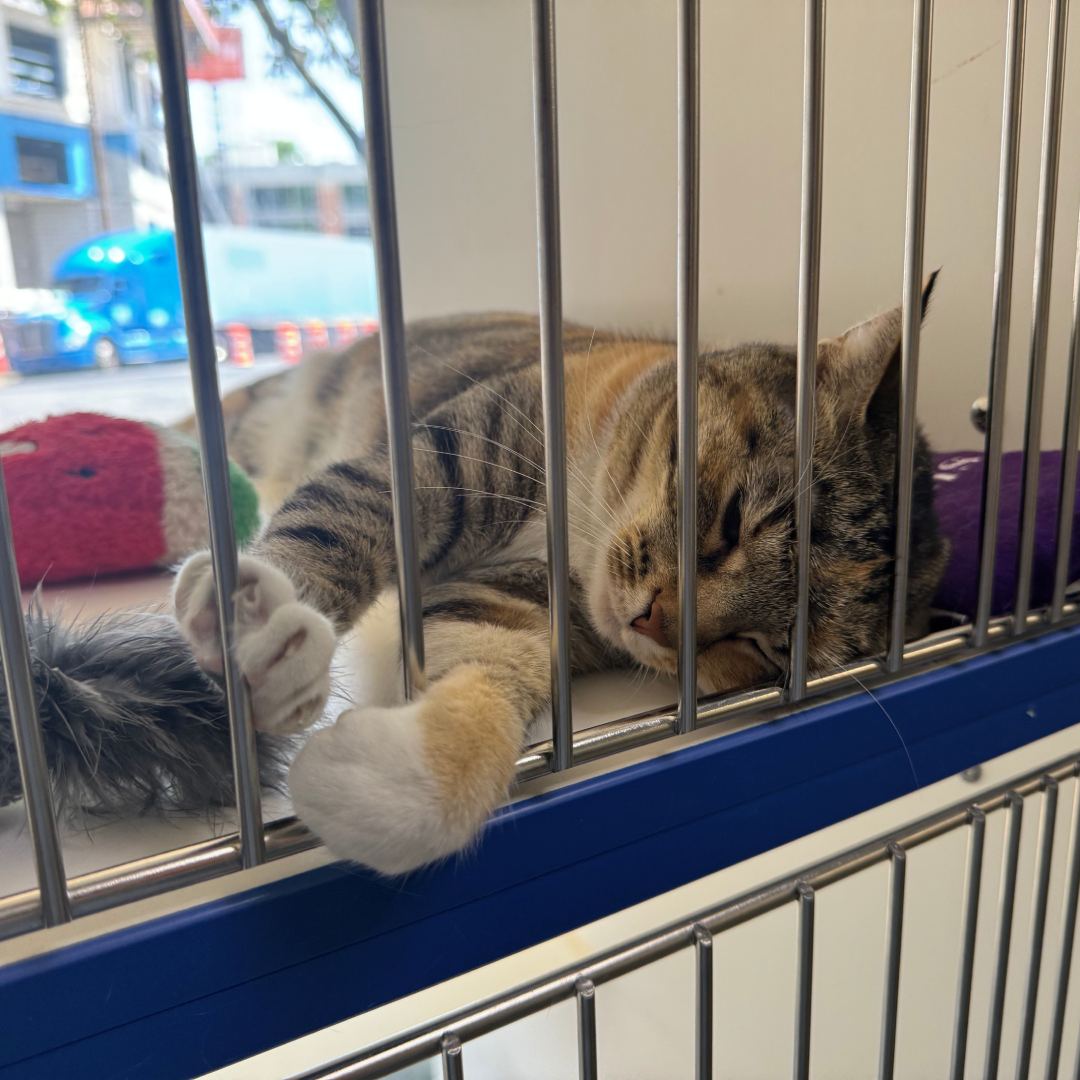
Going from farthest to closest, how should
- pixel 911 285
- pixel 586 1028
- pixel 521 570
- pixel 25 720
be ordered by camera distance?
1. pixel 521 570
2. pixel 911 285
3. pixel 586 1028
4. pixel 25 720

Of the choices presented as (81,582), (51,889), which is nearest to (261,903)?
(51,889)

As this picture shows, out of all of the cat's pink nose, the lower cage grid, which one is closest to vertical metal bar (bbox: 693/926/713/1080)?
the lower cage grid

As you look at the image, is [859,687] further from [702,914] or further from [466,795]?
[466,795]

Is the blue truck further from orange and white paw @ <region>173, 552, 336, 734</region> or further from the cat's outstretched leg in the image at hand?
the cat's outstretched leg

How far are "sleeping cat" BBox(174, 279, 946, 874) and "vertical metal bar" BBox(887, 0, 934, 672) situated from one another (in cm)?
6

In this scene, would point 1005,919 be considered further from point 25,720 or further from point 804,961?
point 25,720

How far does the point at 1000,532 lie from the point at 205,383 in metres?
0.80

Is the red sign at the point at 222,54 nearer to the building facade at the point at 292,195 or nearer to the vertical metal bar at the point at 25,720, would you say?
the building facade at the point at 292,195

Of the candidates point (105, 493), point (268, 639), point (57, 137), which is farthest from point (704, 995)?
point (57, 137)

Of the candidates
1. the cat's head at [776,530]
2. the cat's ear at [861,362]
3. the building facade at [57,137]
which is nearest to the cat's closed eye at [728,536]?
the cat's head at [776,530]

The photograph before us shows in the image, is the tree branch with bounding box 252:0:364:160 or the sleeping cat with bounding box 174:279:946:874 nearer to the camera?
the sleeping cat with bounding box 174:279:946:874

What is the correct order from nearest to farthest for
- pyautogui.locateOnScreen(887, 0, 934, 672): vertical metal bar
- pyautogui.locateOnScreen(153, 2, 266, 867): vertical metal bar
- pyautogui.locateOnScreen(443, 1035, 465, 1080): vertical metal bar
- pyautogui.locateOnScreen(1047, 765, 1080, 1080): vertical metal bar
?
pyautogui.locateOnScreen(153, 2, 266, 867): vertical metal bar < pyautogui.locateOnScreen(443, 1035, 465, 1080): vertical metal bar < pyautogui.locateOnScreen(887, 0, 934, 672): vertical metal bar < pyautogui.locateOnScreen(1047, 765, 1080, 1080): vertical metal bar

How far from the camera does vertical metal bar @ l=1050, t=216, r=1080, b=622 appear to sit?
2.20 feet

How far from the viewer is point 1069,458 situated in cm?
69
